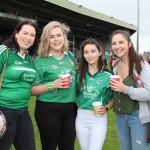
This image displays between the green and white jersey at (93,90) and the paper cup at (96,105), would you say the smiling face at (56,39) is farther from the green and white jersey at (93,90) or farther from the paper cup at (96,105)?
the paper cup at (96,105)

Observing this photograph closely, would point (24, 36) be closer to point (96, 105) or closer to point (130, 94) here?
point (96, 105)

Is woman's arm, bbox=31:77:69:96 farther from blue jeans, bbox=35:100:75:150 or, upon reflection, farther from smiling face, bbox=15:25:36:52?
smiling face, bbox=15:25:36:52

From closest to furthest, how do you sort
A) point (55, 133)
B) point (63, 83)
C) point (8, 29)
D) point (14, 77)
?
point (14, 77), point (63, 83), point (55, 133), point (8, 29)

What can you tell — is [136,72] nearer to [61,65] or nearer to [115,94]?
[115,94]

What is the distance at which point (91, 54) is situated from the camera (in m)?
Answer: 3.11

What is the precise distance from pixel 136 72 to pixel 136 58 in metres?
0.17

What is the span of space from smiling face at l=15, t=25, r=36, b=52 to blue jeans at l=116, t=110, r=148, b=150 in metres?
1.38

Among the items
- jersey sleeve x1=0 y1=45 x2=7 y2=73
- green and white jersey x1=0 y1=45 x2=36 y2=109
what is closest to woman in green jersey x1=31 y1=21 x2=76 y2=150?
green and white jersey x1=0 y1=45 x2=36 y2=109

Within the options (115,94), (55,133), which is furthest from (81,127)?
(115,94)

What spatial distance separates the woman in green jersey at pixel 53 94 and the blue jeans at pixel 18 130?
176 mm

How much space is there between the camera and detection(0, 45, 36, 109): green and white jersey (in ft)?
8.55

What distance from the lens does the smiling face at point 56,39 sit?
303 cm

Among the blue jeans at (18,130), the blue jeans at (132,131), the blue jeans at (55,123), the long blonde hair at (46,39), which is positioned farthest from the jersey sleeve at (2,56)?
the blue jeans at (132,131)

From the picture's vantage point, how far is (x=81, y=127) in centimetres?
302
